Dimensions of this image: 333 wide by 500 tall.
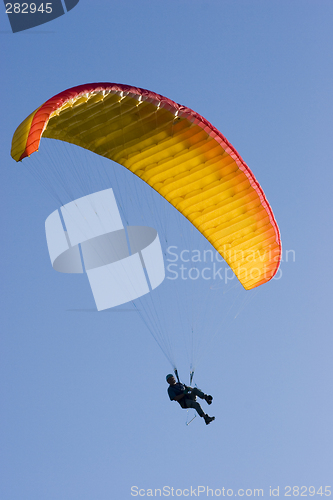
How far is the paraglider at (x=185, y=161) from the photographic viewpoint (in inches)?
542

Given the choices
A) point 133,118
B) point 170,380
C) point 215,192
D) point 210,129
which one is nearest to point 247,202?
point 215,192

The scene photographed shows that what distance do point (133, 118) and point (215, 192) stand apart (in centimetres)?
231

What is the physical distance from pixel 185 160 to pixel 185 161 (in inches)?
0.9

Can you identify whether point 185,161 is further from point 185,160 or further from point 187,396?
point 187,396

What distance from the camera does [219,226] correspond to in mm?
15617

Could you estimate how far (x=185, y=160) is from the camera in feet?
48.4

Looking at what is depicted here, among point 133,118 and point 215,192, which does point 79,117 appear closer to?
point 133,118

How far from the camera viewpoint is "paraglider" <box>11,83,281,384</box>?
1377 centimetres

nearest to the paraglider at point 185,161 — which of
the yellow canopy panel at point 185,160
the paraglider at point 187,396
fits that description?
the yellow canopy panel at point 185,160

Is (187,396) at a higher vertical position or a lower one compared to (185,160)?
lower

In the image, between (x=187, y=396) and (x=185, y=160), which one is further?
(x=185, y=160)

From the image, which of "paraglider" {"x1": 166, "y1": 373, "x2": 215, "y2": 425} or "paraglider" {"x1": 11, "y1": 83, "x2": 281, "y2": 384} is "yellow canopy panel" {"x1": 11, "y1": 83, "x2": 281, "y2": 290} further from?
"paraglider" {"x1": 166, "y1": 373, "x2": 215, "y2": 425}

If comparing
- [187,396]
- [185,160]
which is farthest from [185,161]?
[187,396]

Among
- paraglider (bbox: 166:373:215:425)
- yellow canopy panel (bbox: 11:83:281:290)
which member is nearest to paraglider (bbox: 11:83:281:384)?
yellow canopy panel (bbox: 11:83:281:290)
